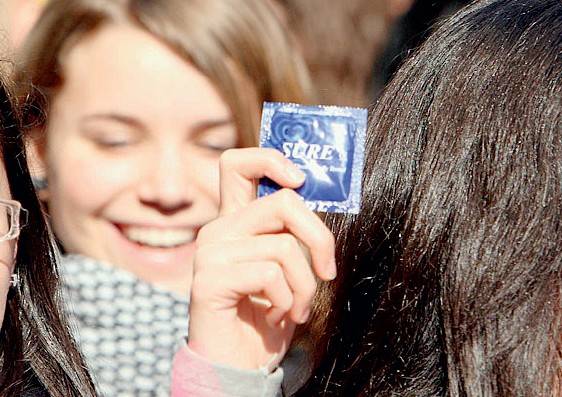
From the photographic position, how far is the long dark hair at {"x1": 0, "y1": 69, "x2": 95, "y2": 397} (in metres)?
1.88

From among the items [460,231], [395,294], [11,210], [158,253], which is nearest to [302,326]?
[395,294]

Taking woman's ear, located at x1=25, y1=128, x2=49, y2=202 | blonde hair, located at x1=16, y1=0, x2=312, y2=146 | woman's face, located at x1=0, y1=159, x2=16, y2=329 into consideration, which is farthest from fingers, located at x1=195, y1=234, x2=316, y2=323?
woman's ear, located at x1=25, y1=128, x2=49, y2=202

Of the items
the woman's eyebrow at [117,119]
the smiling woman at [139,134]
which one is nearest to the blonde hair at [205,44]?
the smiling woman at [139,134]

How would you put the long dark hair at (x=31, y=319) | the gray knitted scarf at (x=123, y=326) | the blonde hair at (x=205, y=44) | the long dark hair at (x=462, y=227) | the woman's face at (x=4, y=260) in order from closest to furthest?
the long dark hair at (x=462, y=227) → the woman's face at (x=4, y=260) → the long dark hair at (x=31, y=319) → the gray knitted scarf at (x=123, y=326) → the blonde hair at (x=205, y=44)

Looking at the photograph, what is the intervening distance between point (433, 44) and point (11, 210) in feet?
2.60

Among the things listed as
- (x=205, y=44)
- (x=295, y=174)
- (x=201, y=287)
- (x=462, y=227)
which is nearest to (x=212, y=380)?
(x=201, y=287)

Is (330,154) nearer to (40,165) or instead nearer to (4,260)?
(4,260)

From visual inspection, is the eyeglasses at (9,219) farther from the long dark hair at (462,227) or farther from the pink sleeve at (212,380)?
the long dark hair at (462,227)

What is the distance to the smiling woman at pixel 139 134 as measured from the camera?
2.48m

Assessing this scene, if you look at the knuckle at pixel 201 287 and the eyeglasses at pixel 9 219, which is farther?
the eyeglasses at pixel 9 219

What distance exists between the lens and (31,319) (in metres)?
1.93

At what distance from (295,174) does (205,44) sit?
1.09 m

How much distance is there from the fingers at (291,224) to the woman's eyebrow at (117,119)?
3.43 feet

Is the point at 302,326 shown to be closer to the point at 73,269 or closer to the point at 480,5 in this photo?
the point at 480,5
